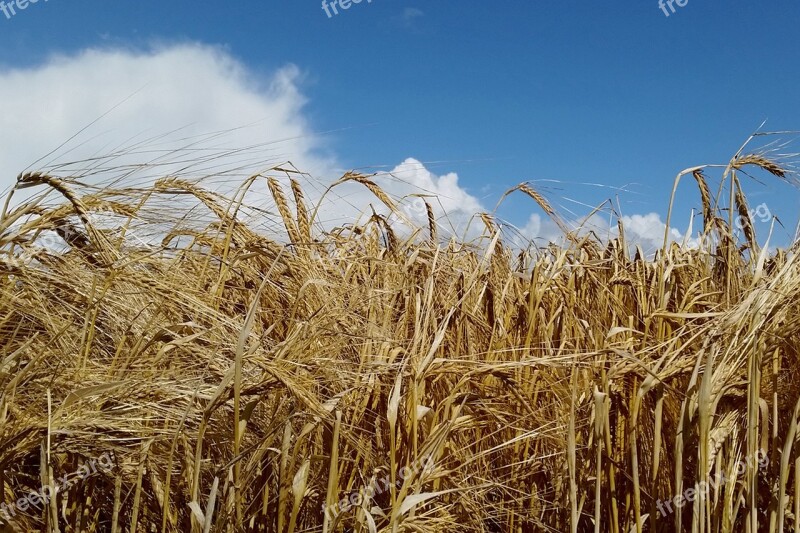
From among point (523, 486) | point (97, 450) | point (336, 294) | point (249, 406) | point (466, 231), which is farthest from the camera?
point (466, 231)

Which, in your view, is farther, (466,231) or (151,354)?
(466,231)

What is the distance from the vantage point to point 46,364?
1.78 meters

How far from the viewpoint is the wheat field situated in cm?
161

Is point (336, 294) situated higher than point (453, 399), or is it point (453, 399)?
point (336, 294)

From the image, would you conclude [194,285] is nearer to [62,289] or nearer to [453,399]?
[62,289]

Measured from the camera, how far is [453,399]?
6.05 feet

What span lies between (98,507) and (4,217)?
0.82 metres

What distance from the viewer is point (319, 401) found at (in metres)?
1.67

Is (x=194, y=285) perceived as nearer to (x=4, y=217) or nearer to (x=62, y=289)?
(x=62, y=289)

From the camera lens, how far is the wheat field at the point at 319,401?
5.28 ft

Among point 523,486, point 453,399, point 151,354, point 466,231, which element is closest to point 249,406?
point 151,354

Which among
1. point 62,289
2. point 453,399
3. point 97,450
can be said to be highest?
point 62,289

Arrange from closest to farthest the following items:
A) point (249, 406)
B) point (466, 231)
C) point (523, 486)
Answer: point (249, 406) < point (523, 486) < point (466, 231)

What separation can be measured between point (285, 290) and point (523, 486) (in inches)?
34.4
